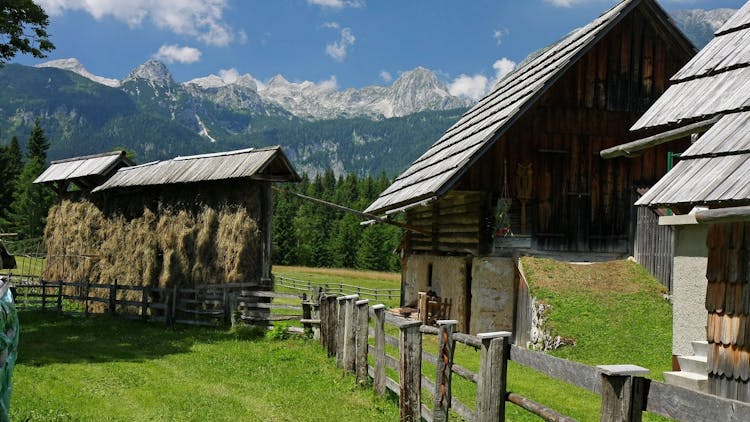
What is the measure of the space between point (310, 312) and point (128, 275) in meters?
8.38

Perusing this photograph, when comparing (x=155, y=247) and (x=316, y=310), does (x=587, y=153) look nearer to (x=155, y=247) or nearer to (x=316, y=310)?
(x=316, y=310)

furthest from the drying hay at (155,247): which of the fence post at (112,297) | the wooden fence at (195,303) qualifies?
the fence post at (112,297)

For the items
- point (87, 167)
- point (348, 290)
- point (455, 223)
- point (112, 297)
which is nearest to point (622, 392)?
point (455, 223)

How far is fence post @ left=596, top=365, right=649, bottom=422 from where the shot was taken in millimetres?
3877

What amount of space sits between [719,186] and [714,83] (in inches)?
105

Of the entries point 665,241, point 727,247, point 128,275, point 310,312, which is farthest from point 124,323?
point 727,247

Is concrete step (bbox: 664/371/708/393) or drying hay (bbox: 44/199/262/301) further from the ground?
drying hay (bbox: 44/199/262/301)

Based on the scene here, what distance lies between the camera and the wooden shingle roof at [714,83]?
802cm

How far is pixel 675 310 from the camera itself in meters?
12.0

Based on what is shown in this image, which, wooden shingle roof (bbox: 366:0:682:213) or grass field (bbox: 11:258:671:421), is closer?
grass field (bbox: 11:258:671:421)

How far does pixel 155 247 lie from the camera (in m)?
22.1

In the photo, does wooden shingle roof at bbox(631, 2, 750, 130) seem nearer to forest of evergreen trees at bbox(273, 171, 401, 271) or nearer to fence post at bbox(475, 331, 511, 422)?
fence post at bbox(475, 331, 511, 422)

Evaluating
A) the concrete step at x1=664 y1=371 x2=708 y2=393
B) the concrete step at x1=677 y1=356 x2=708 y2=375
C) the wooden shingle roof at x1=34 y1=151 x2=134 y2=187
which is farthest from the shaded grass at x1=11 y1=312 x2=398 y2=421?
the wooden shingle roof at x1=34 y1=151 x2=134 y2=187

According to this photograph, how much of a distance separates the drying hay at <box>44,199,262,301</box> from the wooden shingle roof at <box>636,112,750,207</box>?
1466 cm
